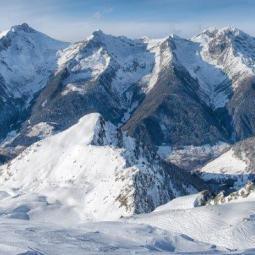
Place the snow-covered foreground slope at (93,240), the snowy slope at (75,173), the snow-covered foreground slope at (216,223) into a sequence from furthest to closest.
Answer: the snowy slope at (75,173) < the snow-covered foreground slope at (216,223) < the snow-covered foreground slope at (93,240)

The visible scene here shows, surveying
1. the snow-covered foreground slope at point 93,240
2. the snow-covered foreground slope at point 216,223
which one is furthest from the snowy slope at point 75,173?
the snow-covered foreground slope at point 93,240

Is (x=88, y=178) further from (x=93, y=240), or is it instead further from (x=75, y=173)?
(x=93, y=240)

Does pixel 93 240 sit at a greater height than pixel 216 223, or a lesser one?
lesser

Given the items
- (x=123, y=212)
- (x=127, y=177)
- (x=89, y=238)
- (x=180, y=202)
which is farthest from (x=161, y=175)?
(x=89, y=238)

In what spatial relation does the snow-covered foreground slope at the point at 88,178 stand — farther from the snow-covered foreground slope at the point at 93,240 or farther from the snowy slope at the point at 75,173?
the snow-covered foreground slope at the point at 93,240

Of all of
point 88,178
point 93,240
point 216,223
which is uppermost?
point 216,223

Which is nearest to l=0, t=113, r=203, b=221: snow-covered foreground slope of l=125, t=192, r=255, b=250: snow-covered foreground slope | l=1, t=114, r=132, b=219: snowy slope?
l=1, t=114, r=132, b=219: snowy slope

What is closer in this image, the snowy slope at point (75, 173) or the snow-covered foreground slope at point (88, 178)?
the snow-covered foreground slope at point (88, 178)

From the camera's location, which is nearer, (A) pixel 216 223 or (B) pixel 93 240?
(B) pixel 93 240

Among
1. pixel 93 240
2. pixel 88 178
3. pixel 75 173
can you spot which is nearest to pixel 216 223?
pixel 93 240

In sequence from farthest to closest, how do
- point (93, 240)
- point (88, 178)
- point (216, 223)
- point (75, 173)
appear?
1. point (75, 173)
2. point (88, 178)
3. point (216, 223)
4. point (93, 240)

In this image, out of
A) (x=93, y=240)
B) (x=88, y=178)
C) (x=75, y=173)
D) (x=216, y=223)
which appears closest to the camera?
(x=93, y=240)
